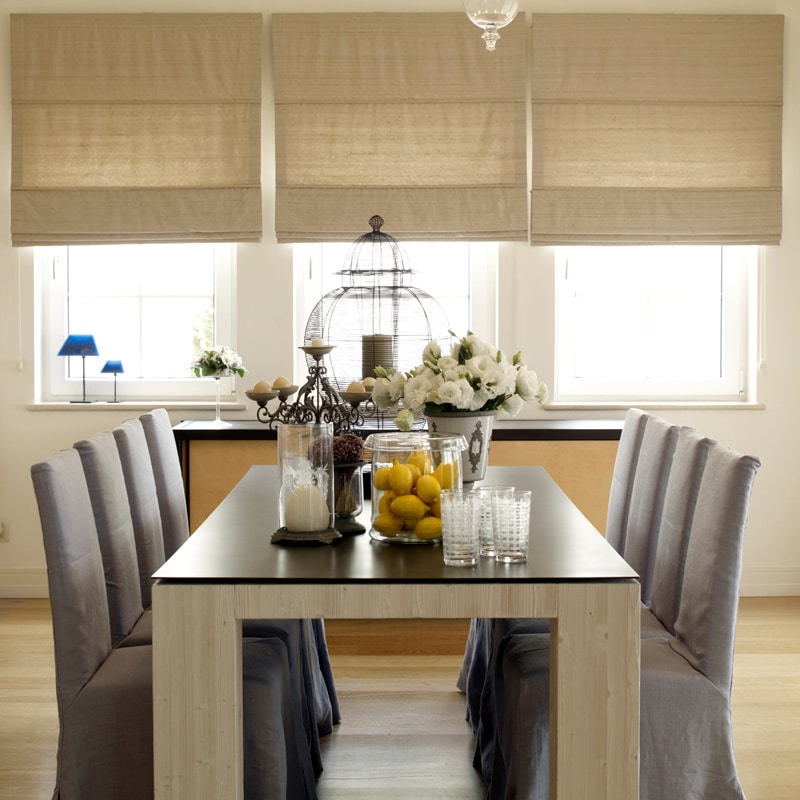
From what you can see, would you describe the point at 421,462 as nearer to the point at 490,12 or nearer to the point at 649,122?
the point at 490,12

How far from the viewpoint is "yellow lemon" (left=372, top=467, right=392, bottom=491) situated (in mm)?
2062

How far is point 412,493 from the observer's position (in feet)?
6.78

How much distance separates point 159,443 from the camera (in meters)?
3.07

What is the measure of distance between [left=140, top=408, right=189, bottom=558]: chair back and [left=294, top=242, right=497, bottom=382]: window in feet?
4.92

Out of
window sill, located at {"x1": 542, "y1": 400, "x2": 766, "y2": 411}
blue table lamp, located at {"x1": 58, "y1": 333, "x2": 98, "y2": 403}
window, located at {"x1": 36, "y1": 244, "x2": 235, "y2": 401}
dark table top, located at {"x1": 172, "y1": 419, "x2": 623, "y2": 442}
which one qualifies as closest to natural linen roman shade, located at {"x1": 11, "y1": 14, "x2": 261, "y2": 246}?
window, located at {"x1": 36, "y1": 244, "x2": 235, "y2": 401}

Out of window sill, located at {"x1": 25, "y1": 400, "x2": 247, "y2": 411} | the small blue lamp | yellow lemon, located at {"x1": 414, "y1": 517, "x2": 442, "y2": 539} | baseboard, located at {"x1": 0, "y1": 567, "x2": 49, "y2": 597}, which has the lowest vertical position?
baseboard, located at {"x1": 0, "y1": 567, "x2": 49, "y2": 597}

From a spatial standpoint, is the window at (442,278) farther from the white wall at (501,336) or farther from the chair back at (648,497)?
the chair back at (648,497)

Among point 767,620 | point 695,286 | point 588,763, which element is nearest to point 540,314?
point 695,286

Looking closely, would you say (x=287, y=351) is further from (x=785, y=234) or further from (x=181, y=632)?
(x=181, y=632)

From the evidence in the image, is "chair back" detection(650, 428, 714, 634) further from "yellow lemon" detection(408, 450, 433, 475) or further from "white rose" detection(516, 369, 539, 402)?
"yellow lemon" detection(408, 450, 433, 475)

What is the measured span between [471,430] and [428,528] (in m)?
0.59

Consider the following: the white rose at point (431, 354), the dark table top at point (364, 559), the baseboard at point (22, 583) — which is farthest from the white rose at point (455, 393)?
the baseboard at point (22, 583)

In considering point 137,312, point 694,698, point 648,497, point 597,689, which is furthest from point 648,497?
point 137,312

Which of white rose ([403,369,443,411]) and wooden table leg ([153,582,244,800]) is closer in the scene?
wooden table leg ([153,582,244,800])
